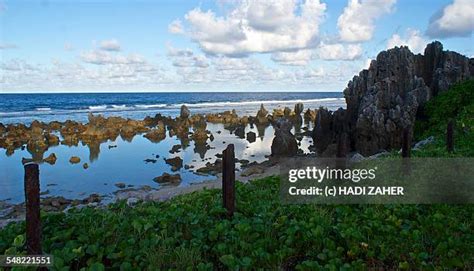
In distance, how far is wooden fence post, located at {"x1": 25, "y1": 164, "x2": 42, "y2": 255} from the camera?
5461 mm

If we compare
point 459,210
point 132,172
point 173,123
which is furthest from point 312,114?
point 459,210

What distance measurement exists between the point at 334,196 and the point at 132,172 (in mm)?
13223

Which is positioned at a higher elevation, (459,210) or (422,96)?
(422,96)

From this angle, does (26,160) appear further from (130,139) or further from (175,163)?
(130,139)

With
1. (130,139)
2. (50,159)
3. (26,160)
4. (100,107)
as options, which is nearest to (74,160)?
(50,159)

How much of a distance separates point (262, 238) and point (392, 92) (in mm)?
20062

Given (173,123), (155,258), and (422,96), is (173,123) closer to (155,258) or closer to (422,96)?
(422,96)

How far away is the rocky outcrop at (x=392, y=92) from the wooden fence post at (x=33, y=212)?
19629 millimetres

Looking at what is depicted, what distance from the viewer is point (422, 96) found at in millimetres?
23781

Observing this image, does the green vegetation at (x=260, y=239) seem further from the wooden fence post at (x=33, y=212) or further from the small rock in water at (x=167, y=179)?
the small rock in water at (x=167, y=179)

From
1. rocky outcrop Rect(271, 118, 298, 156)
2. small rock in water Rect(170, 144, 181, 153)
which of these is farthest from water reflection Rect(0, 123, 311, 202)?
rocky outcrop Rect(271, 118, 298, 156)

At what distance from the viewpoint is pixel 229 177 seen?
786 centimetres

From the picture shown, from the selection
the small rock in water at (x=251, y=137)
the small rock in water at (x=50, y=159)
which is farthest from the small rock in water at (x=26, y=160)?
the small rock in water at (x=251, y=137)

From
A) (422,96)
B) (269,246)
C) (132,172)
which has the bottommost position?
(132,172)
